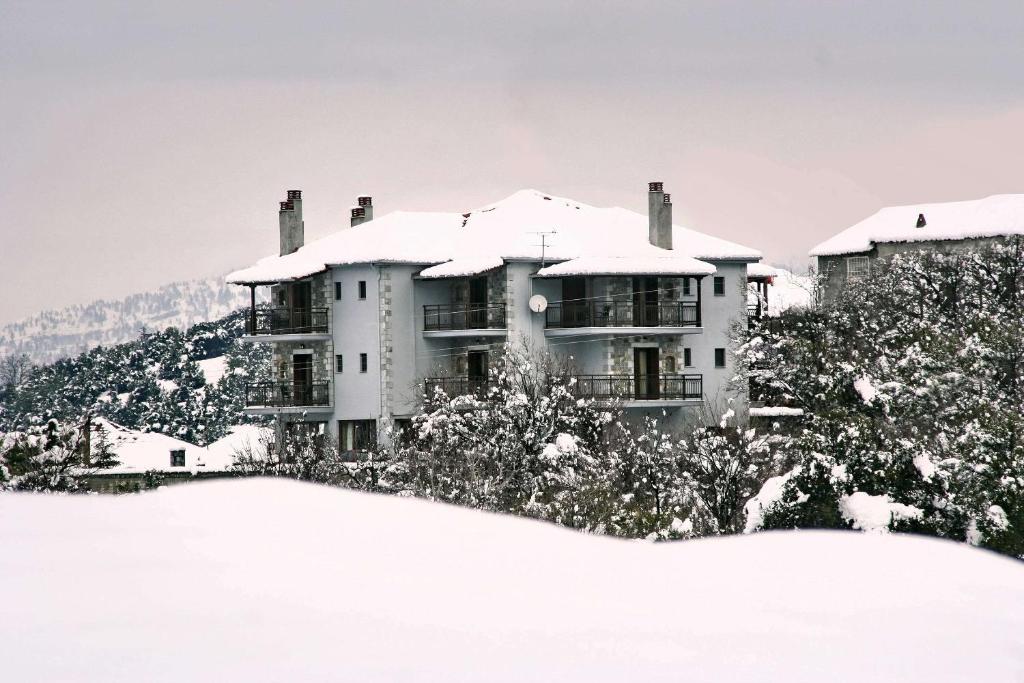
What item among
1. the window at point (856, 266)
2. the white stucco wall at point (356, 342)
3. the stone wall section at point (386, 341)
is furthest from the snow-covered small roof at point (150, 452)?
the window at point (856, 266)

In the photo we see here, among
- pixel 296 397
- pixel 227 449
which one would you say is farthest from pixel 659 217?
pixel 227 449

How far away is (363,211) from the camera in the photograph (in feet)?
226

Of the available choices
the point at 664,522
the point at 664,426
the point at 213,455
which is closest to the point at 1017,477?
the point at 664,522

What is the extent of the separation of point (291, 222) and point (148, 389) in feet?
170

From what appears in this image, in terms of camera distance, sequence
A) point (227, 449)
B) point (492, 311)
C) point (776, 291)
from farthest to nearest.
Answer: point (776, 291) → point (227, 449) → point (492, 311)

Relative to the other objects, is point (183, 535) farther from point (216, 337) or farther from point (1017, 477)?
point (216, 337)

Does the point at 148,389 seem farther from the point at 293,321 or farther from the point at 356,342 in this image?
the point at 356,342

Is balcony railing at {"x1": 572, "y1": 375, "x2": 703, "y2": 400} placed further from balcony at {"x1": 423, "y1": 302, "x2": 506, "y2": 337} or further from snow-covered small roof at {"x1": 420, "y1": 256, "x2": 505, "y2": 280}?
snow-covered small roof at {"x1": 420, "y1": 256, "x2": 505, "y2": 280}

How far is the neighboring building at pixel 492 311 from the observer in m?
58.4

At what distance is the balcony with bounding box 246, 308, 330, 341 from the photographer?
203ft

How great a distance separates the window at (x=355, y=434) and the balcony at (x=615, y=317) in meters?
7.33

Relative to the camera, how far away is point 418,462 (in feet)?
157

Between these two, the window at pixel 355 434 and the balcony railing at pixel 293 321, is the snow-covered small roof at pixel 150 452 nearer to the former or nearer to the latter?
the balcony railing at pixel 293 321

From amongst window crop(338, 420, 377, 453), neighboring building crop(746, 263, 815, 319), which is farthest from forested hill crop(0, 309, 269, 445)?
window crop(338, 420, 377, 453)
